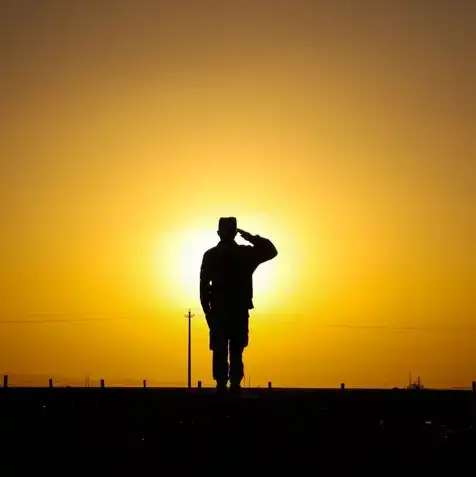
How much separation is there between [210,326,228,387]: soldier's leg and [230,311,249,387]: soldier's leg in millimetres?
123

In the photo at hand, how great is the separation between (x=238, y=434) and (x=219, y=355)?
409 cm

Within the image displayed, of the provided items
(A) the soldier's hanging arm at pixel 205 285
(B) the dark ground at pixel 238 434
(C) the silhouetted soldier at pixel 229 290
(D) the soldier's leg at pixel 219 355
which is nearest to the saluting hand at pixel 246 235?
(C) the silhouetted soldier at pixel 229 290

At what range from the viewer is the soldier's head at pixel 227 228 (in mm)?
17781

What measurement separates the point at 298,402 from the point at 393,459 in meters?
2.89

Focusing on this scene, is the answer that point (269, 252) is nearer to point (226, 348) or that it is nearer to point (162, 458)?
point (226, 348)

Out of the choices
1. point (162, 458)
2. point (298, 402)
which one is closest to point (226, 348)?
point (298, 402)

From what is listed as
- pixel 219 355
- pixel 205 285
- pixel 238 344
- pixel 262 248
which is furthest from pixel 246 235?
pixel 219 355

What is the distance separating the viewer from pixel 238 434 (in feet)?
45.2

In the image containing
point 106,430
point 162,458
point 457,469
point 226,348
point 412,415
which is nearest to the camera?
point 457,469

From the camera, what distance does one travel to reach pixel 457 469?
1191 centimetres

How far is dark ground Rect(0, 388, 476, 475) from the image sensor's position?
1242cm

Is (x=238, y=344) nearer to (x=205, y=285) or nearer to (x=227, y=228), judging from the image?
(x=205, y=285)

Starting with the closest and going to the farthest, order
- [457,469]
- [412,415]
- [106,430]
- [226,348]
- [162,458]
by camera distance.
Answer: [457,469] < [162,458] < [106,430] < [412,415] < [226,348]

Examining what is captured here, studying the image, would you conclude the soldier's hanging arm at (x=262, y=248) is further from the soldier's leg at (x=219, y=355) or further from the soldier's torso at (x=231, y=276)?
the soldier's leg at (x=219, y=355)
